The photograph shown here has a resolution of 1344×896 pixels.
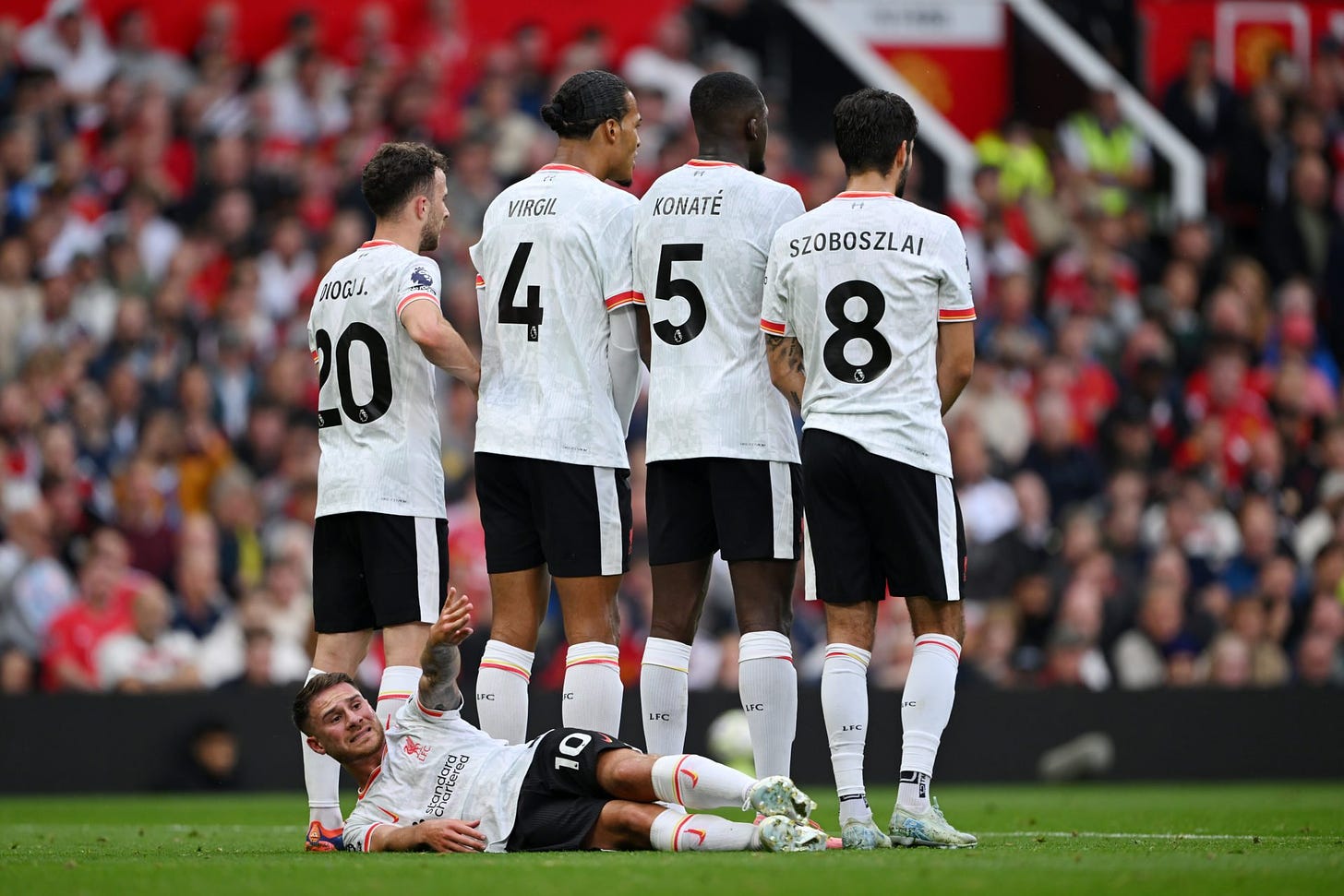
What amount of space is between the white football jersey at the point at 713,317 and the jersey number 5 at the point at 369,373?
3.77 ft

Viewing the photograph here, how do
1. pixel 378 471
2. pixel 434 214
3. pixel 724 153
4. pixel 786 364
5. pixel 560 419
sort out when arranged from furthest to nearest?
pixel 434 214 < pixel 378 471 < pixel 724 153 < pixel 560 419 < pixel 786 364

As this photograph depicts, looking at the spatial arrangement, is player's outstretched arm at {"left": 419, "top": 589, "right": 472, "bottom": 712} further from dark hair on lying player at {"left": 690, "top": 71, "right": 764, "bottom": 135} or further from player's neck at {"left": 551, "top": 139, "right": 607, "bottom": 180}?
dark hair on lying player at {"left": 690, "top": 71, "right": 764, "bottom": 135}

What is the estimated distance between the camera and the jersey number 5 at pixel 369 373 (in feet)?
27.3

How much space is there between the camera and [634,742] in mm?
13484

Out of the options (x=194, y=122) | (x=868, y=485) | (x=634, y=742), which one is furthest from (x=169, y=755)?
(x=868, y=485)

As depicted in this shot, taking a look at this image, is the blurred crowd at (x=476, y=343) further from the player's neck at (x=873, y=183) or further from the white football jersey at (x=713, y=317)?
the player's neck at (x=873, y=183)

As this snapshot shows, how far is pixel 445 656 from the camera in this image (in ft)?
24.5

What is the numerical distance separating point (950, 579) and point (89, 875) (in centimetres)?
324

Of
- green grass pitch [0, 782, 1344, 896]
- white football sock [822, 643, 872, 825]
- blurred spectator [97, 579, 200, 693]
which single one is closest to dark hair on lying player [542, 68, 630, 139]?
white football sock [822, 643, 872, 825]

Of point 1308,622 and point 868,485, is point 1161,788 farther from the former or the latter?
point 868,485

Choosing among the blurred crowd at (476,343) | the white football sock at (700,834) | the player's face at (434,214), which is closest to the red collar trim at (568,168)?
the player's face at (434,214)

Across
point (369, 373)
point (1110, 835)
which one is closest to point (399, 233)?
point (369, 373)

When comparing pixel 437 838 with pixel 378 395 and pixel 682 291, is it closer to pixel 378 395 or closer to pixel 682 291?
pixel 378 395

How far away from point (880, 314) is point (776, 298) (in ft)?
1.39
